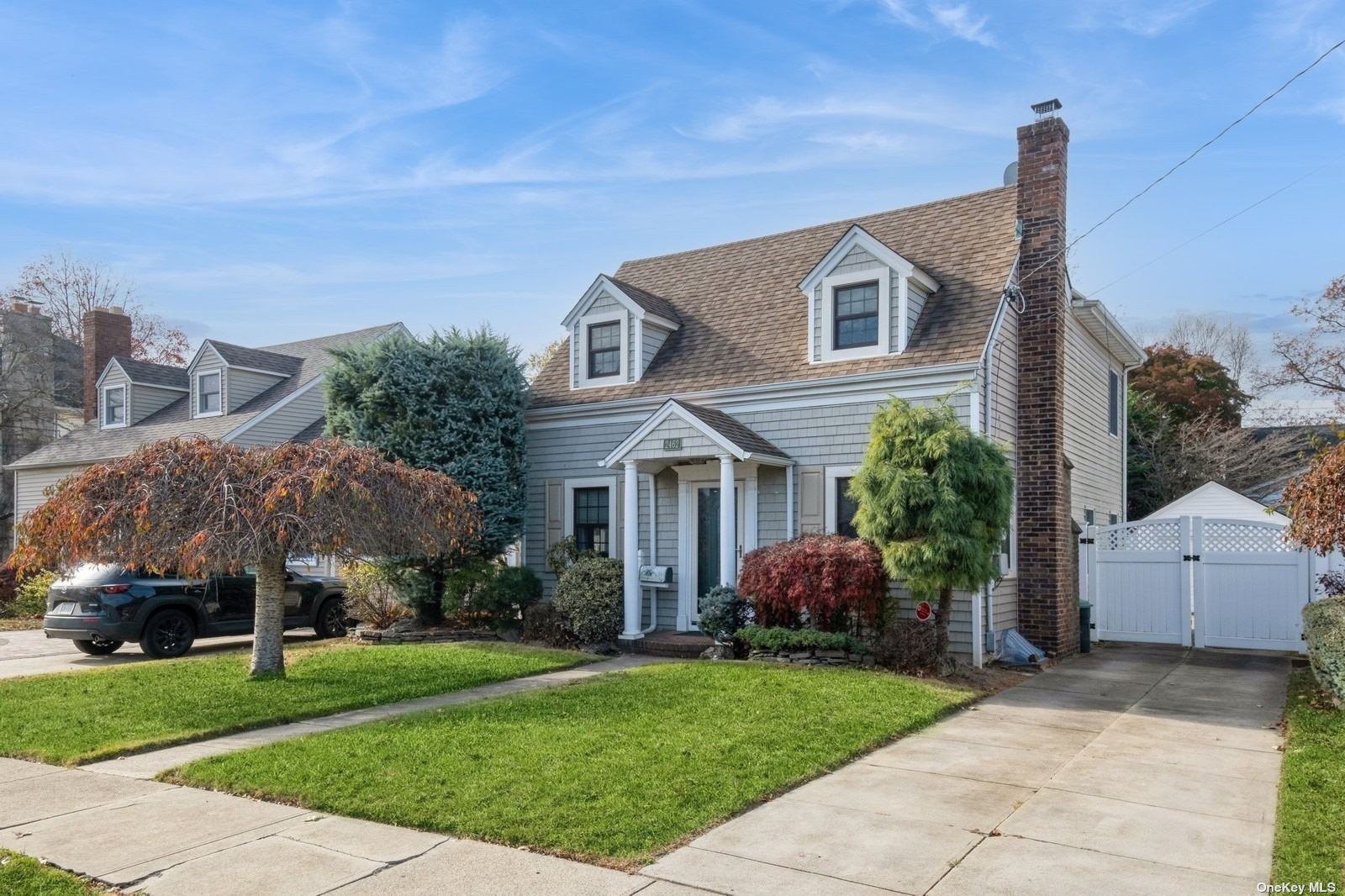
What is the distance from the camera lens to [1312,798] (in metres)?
6.11

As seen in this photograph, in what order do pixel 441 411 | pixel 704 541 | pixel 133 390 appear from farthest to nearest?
pixel 133 390, pixel 441 411, pixel 704 541

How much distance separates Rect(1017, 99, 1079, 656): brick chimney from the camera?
13.1 meters

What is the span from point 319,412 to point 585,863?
2117 centimetres

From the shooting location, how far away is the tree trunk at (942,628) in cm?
1133

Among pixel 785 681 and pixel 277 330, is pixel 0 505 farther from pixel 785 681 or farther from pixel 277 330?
pixel 785 681

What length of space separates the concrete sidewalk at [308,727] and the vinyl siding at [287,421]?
13.4 metres

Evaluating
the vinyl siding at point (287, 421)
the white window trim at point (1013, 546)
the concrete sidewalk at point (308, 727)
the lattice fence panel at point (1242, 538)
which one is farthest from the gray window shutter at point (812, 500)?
the vinyl siding at point (287, 421)

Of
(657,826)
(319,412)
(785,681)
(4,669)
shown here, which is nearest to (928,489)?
(785,681)

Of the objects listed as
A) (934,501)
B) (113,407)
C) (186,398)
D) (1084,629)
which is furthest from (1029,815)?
(113,407)

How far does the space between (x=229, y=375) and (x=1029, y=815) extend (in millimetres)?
22743

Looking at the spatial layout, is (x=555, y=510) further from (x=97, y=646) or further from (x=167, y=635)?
(x=97, y=646)

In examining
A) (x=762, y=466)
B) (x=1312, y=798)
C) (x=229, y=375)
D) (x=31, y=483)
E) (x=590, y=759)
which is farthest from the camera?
(x=31, y=483)

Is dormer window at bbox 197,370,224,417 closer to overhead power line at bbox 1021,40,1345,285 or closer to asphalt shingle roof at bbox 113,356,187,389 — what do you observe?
asphalt shingle roof at bbox 113,356,187,389

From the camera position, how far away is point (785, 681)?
1028cm
